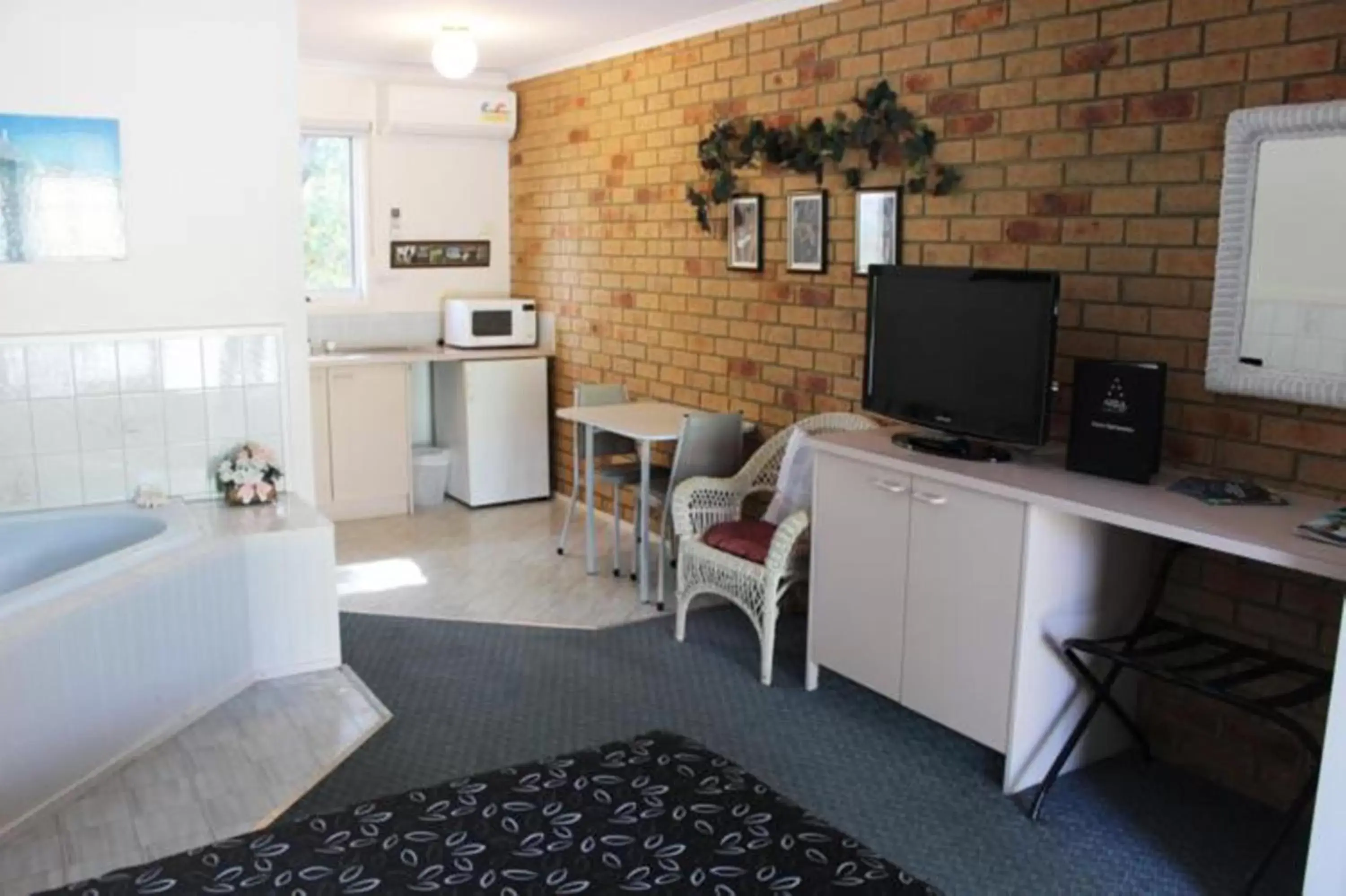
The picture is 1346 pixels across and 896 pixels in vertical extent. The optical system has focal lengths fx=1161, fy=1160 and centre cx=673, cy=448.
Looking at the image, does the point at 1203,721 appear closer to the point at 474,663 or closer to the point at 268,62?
the point at 474,663

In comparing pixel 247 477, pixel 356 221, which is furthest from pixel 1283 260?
pixel 356 221

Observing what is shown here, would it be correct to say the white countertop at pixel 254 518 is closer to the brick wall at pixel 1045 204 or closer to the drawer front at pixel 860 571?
the drawer front at pixel 860 571

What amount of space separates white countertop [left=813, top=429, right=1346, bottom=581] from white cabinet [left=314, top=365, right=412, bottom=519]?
3.33 meters

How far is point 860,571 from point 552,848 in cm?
183

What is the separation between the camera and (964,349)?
3504 mm

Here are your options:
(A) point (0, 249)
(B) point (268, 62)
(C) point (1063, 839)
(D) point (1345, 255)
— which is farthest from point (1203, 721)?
(A) point (0, 249)

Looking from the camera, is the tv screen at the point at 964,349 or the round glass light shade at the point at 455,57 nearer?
the tv screen at the point at 964,349

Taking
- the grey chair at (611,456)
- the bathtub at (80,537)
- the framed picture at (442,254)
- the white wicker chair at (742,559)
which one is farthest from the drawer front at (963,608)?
the framed picture at (442,254)

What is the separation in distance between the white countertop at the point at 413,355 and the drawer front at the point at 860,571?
3.13 metres

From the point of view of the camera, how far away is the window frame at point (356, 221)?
659cm

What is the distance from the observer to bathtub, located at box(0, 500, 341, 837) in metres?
2.98

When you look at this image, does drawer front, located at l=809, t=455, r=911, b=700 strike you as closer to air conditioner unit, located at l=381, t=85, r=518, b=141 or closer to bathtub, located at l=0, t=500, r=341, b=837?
bathtub, located at l=0, t=500, r=341, b=837

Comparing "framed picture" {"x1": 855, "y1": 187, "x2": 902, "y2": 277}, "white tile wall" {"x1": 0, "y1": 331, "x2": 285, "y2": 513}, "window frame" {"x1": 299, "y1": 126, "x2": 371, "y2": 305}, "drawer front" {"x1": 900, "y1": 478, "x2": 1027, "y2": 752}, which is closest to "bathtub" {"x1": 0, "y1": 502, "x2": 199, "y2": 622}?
"white tile wall" {"x1": 0, "y1": 331, "x2": 285, "y2": 513}

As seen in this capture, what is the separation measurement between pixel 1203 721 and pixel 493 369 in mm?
4189
